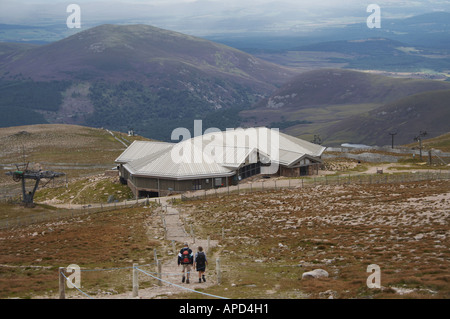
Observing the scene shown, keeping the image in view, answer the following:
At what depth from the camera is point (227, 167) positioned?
75.1 m

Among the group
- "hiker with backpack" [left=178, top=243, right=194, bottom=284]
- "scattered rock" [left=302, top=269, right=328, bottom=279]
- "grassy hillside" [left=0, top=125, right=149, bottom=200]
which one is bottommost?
"grassy hillside" [left=0, top=125, right=149, bottom=200]

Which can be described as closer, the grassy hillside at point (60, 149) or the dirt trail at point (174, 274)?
the dirt trail at point (174, 274)

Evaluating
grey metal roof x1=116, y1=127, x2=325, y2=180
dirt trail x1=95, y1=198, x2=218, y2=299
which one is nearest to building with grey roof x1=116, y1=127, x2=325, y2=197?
grey metal roof x1=116, y1=127, x2=325, y2=180

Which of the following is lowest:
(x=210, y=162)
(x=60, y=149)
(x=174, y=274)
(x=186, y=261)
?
(x=60, y=149)

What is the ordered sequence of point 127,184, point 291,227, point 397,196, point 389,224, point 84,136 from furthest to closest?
point 84,136 → point 127,184 → point 397,196 → point 291,227 → point 389,224

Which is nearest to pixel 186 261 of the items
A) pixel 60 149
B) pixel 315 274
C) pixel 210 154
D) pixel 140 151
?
pixel 315 274

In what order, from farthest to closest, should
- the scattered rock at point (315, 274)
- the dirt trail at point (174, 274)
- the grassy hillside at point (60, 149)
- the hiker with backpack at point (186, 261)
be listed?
the grassy hillside at point (60, 149), the hiker with backpack at point (186, 261), the scattered rock at point (315, 274), the dirt trail at point (174, 274)

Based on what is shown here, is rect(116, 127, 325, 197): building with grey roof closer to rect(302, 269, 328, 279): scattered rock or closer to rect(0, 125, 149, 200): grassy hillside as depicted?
rect(0, 125, 149, 200): grassy hillside

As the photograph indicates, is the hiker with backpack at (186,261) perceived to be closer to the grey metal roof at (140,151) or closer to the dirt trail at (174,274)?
the dirt trail at (174,274)

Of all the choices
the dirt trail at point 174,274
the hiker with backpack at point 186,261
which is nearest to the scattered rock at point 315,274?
the dirt trail at point 174,274

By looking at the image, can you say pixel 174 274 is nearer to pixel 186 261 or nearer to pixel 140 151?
pixel 186 261

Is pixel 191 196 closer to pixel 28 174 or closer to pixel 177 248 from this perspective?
pixel 28 174
